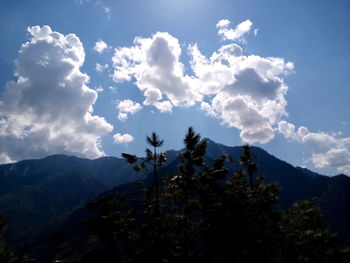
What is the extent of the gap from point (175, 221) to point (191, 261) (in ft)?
14.5

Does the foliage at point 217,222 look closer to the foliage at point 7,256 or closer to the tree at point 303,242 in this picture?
the tree at point 303,242

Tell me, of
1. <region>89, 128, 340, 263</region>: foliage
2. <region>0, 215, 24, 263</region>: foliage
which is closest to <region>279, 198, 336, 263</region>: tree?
<region>89, 128, 340, 263</region>: foliage

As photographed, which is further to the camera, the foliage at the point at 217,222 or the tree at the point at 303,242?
the tree at the point at 303,242

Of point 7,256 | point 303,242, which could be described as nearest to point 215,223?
point 303,242

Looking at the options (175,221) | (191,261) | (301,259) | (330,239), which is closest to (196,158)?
(175,221)

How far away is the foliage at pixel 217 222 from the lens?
1731 centimetres

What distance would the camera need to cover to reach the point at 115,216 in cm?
2158

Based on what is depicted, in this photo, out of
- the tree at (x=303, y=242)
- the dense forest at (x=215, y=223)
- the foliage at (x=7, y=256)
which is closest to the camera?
the foliage at (x=7, y=256)

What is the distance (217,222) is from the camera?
56.7 feet

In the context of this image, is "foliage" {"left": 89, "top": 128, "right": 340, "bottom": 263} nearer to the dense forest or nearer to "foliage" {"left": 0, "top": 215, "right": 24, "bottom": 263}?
the dense forest

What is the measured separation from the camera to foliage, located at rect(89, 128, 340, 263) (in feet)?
56.8

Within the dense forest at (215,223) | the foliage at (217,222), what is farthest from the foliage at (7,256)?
the foliage at (217,222)

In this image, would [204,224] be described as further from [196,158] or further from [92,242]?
[92,242]

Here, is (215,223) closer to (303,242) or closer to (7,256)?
(303,242)
